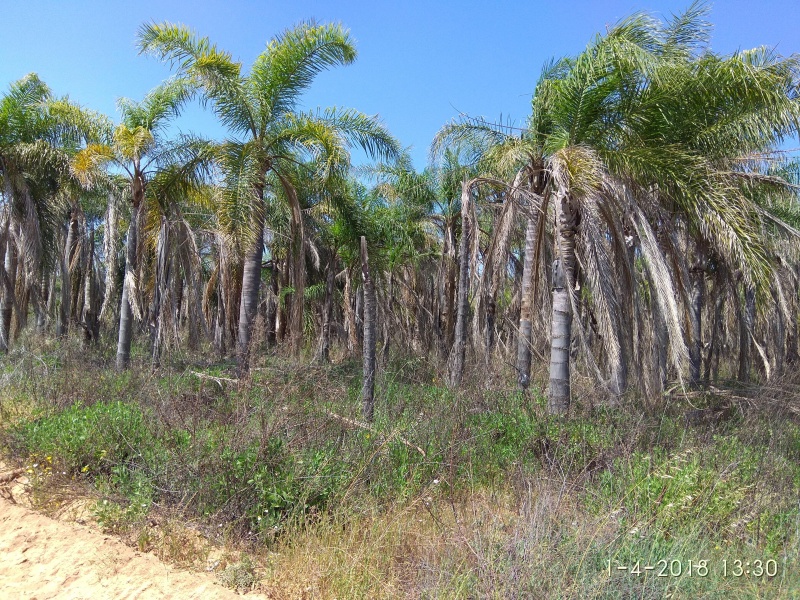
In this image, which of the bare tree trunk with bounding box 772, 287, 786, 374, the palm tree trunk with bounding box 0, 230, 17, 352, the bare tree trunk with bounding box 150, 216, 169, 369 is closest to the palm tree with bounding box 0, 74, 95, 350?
the palm tree trunk with bounding box 0, 230, 17, 352

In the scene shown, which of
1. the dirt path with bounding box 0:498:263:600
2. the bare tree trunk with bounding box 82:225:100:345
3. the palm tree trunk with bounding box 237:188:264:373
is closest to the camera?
the dirt path with bounding box 0:498:263:600

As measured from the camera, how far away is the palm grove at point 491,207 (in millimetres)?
7691

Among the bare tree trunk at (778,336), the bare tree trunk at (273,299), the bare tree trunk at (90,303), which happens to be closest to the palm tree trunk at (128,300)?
the bare tree trunk at (90,303)

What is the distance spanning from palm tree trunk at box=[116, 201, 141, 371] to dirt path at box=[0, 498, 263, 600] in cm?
685

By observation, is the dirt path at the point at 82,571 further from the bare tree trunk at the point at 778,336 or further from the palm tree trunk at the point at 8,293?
the bare tree trunk at the point at 778,336

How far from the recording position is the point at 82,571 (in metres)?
4.66

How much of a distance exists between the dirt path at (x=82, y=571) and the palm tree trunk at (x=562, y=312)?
518 cm

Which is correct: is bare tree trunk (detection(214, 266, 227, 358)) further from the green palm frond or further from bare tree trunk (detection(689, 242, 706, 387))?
bare tree trunk (detection(689, 242, 706, 387))

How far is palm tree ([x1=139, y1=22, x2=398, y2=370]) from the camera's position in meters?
10.9

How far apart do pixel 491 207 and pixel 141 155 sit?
23.1ft

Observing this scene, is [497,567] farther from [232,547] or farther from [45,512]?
[45,512]

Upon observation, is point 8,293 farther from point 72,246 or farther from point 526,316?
point 526,316

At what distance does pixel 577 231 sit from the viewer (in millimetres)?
8375

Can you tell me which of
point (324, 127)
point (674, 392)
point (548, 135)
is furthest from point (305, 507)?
point (324, 127)
